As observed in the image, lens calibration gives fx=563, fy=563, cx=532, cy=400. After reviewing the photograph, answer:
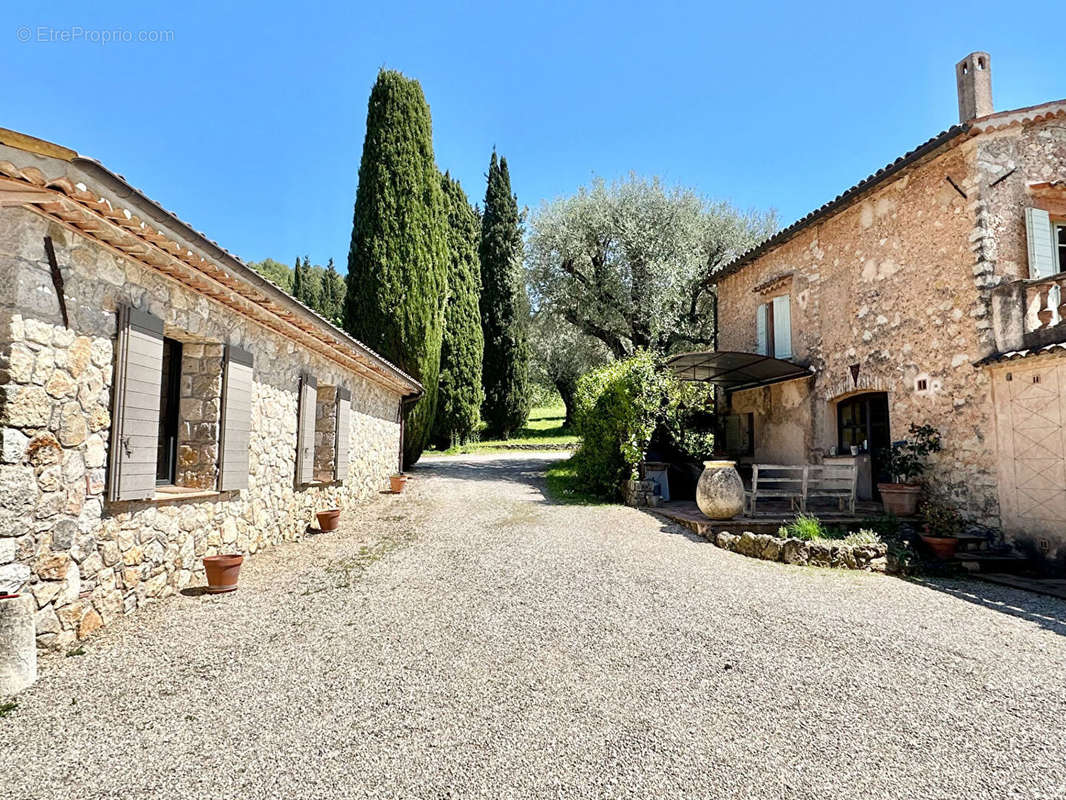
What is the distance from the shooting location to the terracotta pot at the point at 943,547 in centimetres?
646

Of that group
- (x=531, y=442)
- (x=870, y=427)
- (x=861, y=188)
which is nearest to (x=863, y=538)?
(x=870, y=427)

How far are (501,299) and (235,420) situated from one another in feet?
63.2

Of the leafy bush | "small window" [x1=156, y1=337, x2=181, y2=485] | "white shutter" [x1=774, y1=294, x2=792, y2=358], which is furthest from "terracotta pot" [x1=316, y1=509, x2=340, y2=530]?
"white shutter" [x1=774, y1=294, x2=792, y2=358]

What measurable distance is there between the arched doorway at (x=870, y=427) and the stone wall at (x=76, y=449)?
31.1ft

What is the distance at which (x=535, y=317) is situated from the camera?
18781mm

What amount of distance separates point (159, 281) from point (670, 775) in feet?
15.4

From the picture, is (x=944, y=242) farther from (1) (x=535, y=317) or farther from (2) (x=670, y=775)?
(1) (x=535, y=317)

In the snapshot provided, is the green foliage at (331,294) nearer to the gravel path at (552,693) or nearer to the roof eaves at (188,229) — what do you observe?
the roof eaves at (188,229)

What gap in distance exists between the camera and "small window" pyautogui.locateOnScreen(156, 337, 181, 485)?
5199 mm

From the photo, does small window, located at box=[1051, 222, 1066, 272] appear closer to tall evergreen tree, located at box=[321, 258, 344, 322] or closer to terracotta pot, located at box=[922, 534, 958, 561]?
terracotta pot, located at box=[922, 534, 958, 561]

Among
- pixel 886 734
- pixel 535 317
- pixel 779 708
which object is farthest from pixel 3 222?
pixel 535 317

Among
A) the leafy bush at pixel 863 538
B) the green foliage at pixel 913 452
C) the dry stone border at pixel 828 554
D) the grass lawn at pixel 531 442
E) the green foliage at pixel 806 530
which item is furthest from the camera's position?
the grass lawn at pixel 531 442

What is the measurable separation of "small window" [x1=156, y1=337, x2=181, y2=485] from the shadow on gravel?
7.37m

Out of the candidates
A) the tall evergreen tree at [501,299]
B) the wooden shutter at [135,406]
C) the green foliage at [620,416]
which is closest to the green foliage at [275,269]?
the tall evergreen tree at [501,299]
